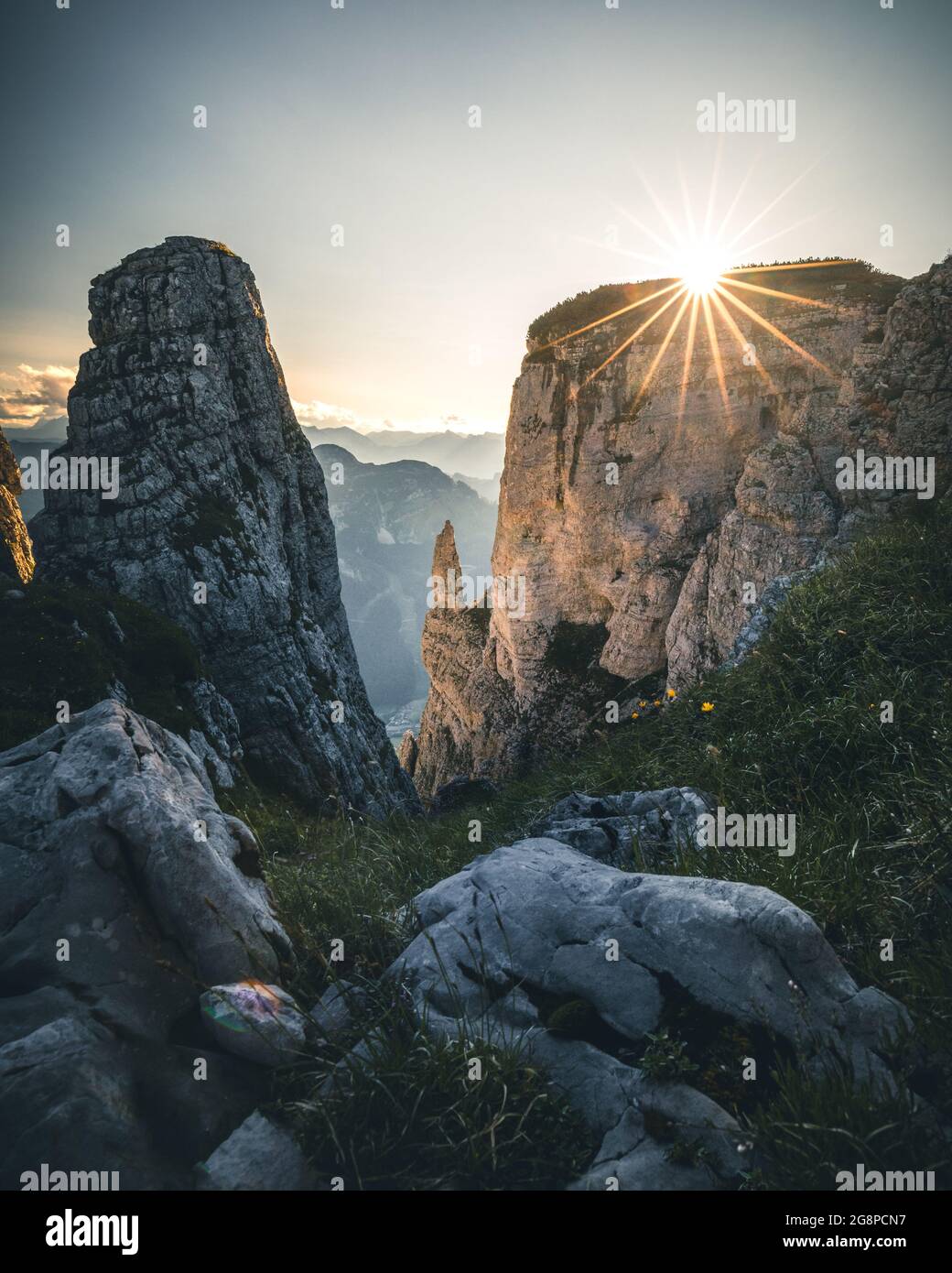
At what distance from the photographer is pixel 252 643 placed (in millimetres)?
24812

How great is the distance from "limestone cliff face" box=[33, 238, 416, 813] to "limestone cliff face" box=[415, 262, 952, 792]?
15060 millimetres

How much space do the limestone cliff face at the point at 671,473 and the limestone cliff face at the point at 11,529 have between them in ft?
77.6

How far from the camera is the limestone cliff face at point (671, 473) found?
1866 centimetres

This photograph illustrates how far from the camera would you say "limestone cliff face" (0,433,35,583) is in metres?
16.8

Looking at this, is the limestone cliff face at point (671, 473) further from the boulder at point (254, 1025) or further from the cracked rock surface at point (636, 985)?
the boulder at point (254, 1025)

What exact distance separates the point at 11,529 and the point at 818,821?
23.2m

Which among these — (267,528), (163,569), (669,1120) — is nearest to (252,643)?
(163,569)

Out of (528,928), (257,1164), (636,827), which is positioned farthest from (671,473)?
(257,1164)

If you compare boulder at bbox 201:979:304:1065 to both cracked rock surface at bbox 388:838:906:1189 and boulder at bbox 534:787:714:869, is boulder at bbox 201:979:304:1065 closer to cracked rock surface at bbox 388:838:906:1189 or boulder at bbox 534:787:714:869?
cracked rock surface at bbox 388:838:906:1189

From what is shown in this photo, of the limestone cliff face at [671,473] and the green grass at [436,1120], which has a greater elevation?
the limestone cliff face at [671,473]

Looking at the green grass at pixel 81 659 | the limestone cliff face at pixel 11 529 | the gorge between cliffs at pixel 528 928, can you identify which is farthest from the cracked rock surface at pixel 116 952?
the limestone cliff face at pixel 11 529

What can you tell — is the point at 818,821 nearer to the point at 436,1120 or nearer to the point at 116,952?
the point at 436,1120

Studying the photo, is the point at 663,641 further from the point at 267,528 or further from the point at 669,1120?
the point at 669,1120

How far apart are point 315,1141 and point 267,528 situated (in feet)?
99.3
